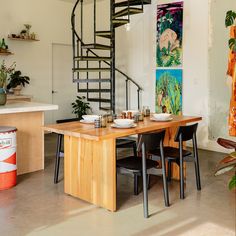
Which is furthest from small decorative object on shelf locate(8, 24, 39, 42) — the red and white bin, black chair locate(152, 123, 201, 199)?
black chair locate(152, 123, 201, 199)

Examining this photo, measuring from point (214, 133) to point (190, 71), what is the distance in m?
1.29

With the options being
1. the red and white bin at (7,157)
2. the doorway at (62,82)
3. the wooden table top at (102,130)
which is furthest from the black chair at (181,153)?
the doorway at (62,82)

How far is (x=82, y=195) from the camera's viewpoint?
3754 mm

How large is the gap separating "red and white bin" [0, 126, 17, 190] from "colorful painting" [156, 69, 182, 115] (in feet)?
11.5

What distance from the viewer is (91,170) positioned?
3.59 metres

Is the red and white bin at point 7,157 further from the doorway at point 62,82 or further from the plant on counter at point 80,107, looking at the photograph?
the plant on counter at point 80,107

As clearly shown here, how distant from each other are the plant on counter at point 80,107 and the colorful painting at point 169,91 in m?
2.32

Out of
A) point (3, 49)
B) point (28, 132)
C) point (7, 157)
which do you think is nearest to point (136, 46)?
point (3, 49)

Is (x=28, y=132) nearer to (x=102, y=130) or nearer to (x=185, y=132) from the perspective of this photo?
(x=102, y=130)

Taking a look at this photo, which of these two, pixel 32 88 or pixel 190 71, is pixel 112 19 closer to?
pixel 190 71

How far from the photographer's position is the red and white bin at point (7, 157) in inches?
160

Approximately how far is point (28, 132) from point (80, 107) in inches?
154

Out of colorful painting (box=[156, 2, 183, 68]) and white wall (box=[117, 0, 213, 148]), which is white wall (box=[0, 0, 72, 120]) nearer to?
white wall (box=[117, 0, 213, 148])

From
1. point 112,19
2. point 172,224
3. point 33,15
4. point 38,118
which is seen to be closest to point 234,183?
point 172,224
